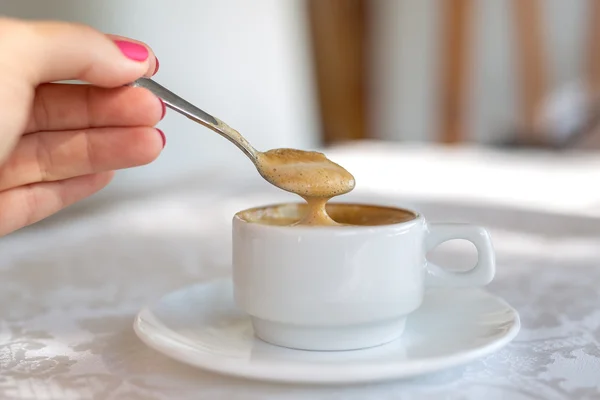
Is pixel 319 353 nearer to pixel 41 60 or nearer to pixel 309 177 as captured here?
pixel 309 177

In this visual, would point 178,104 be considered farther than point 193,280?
No

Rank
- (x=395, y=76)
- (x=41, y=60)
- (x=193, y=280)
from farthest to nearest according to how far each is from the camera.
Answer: (x=395, y=76) → (x=193, y=280) → (x=41, y=60)

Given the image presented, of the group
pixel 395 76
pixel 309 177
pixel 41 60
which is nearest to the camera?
pixel 41 60

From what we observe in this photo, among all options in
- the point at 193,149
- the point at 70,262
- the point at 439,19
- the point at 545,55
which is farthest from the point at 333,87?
the point at 70,262

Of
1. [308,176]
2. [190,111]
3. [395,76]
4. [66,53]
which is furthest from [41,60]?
[395,76]

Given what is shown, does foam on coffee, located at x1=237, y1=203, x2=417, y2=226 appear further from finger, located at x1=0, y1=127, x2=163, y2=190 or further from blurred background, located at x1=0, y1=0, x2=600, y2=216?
blurred background, located at x1=0, y1=0, x2=600, y2=216

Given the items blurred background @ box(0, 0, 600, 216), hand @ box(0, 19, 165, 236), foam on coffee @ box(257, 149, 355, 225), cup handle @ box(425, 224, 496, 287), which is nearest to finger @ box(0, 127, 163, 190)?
hand @ box(0, 19, 165, 236)

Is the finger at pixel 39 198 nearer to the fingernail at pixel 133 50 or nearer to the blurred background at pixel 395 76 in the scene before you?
the fingernail at pixel 133 50
